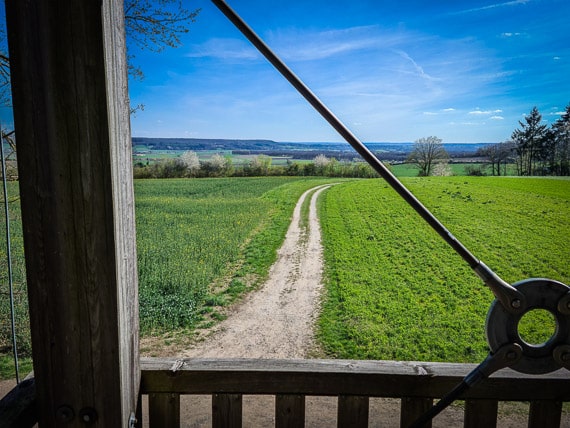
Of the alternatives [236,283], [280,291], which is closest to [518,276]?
[280,291]

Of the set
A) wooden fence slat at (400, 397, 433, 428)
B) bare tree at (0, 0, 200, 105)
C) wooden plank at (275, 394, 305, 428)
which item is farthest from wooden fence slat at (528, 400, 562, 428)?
bare tree at (0, 0, 200, 105)

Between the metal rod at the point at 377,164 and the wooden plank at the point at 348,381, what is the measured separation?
1.40 ft

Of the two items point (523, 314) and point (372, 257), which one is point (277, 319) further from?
point (523, 314)

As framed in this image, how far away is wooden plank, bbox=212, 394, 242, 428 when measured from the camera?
1.16 meters

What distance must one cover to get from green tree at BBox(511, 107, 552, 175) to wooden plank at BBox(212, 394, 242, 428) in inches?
788

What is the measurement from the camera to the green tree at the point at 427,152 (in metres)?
25.2

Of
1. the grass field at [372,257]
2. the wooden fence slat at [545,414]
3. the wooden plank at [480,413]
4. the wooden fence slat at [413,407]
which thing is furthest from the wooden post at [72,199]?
the grass field at [372,257]

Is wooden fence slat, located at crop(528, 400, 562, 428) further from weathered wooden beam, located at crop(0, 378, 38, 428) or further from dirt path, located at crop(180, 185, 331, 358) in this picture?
dirt path, located at crop(180, 185, 331, 358)

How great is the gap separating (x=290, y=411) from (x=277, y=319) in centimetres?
865

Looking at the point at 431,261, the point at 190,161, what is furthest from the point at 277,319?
the point at 190,161

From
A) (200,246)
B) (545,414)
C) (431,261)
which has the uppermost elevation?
(545,414)

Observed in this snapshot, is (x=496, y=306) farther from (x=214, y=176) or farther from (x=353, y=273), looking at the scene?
(x=214, y=176)

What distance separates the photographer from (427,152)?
2606 cm

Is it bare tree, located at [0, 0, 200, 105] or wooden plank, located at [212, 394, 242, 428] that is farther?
bare tree, located at [0, 0, 200, 105]
